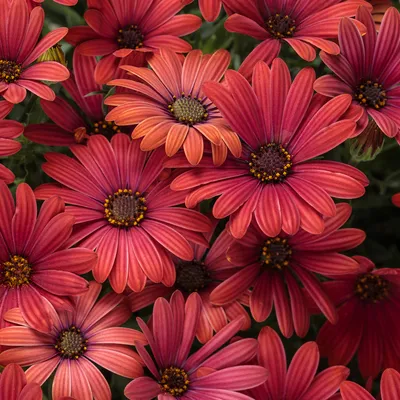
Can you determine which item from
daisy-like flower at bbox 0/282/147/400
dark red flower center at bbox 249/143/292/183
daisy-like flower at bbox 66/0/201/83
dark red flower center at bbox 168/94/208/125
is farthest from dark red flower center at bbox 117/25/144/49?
daisy-like flower at bbox 0/282/147/400

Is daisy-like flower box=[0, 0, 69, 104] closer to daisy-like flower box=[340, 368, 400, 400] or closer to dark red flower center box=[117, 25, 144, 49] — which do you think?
dark red flower center box=[117, 25, 144, 49]

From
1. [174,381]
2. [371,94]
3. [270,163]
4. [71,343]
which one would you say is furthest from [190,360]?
[371,94]

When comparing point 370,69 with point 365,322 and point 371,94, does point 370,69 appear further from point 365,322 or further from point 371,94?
point 365,322


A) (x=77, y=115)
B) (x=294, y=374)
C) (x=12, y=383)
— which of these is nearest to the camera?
(x=12, y=383)

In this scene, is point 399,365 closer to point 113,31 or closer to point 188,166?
point 188,166

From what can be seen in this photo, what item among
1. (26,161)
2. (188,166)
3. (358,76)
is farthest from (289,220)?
(26,161)

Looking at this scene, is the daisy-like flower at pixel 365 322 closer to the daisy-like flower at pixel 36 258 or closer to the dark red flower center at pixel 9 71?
the daisy-like flower at pixel 36 258

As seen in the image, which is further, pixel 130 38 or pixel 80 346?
pixel 130 38
